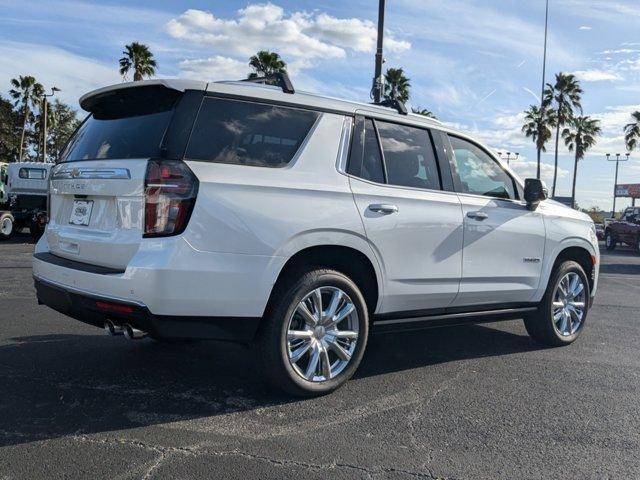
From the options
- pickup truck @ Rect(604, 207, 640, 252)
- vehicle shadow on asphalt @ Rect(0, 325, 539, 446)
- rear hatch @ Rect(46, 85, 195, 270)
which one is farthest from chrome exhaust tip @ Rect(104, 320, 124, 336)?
pickup truck @ Rect(604, 207, 640, 252)

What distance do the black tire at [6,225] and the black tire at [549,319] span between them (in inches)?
640

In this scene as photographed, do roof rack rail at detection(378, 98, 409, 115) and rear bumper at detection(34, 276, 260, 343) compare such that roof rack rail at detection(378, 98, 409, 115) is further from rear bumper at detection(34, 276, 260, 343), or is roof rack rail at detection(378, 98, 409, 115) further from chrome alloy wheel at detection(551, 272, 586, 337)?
chrome alloy wheel at detection(551, 272, 586, 337)

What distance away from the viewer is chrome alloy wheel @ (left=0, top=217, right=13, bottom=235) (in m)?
17.5

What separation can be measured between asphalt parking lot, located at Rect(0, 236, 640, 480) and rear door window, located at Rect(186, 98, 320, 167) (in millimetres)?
1562

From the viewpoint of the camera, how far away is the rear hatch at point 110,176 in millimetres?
3500

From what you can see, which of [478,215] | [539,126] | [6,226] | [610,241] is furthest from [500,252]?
[539,126]

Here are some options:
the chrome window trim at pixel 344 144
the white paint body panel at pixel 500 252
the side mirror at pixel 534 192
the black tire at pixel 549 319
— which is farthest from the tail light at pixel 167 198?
the black tire at pixel 549 319

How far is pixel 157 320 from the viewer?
133 inches

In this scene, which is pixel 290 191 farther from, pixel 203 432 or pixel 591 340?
pixel 591 340

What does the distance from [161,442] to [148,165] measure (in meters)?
1.53

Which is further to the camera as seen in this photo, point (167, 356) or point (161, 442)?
point (167, 356)

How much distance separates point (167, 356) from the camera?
4.89 meters

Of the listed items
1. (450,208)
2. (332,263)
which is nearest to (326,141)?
(332,263)

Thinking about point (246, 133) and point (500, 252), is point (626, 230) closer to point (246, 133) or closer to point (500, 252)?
point (500, 252)
